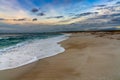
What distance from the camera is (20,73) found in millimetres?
6219

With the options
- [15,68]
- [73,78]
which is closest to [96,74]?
[73,78]

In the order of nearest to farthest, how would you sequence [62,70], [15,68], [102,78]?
[102,78] < [62,70] < [15,68]

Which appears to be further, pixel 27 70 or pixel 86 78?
pixel 27 70

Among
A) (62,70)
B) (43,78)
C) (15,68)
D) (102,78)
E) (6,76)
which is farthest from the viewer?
(15,68)

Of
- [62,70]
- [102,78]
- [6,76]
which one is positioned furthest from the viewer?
[62,70]

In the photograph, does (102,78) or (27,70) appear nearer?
(102,78)

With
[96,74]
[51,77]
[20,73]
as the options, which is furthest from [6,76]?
[96,74]

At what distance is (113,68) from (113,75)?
0.89 m

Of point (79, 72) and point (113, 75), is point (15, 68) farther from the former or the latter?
point (113, 75)

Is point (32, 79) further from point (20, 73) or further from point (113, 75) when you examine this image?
point (113, 75)

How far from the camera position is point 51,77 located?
5.55 m

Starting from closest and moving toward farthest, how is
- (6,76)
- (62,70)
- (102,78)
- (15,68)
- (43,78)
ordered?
(102,78) < (43,78) < (6,76) < (62,70) < (15,68)

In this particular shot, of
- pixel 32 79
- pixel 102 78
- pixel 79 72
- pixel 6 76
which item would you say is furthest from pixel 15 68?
pixel 102 78

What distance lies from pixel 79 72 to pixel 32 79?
1.67 metres
